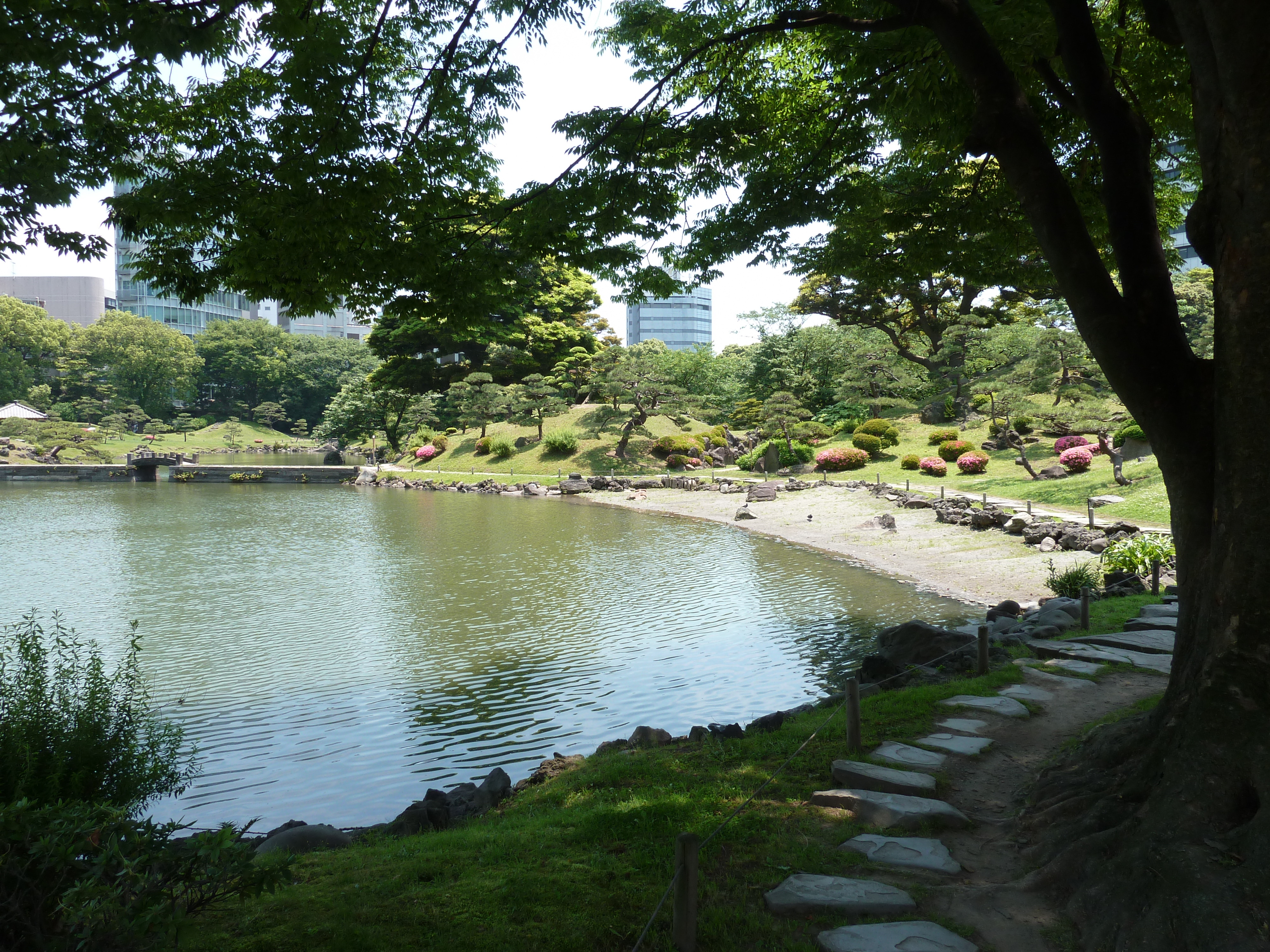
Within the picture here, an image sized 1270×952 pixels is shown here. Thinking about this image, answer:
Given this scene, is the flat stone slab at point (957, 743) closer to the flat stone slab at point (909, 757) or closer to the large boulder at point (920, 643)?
the flat stone slab at point (909, 757)

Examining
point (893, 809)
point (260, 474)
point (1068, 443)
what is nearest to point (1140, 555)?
point (893, 809)

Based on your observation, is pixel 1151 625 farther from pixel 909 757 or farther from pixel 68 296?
pixel 68 296

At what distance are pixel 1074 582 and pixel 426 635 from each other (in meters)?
10.3

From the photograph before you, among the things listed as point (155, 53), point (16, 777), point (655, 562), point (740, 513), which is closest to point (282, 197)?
point (155, 53)

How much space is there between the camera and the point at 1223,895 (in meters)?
2.83

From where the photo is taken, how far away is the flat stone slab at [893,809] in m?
4.36

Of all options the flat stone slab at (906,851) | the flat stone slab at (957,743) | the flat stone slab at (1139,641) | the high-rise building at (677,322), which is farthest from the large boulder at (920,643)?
the high-rise building at (677,322)

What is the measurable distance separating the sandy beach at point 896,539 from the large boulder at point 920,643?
503 cm

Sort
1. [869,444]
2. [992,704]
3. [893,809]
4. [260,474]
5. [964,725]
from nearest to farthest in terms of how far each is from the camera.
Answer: [893,809], [964,725], [992,704], [869,444], [260,474]

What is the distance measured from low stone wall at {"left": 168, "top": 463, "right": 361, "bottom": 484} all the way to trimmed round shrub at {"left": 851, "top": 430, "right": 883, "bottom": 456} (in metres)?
27.5

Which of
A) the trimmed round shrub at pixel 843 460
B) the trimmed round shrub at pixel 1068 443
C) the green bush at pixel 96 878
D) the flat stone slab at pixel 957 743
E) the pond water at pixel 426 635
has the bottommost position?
the pond water at pixel 426 635

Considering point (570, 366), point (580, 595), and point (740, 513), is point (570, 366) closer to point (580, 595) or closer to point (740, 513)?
point (740, 513)

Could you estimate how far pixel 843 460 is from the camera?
32406 millimetres

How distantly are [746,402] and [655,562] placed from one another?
25.4m
